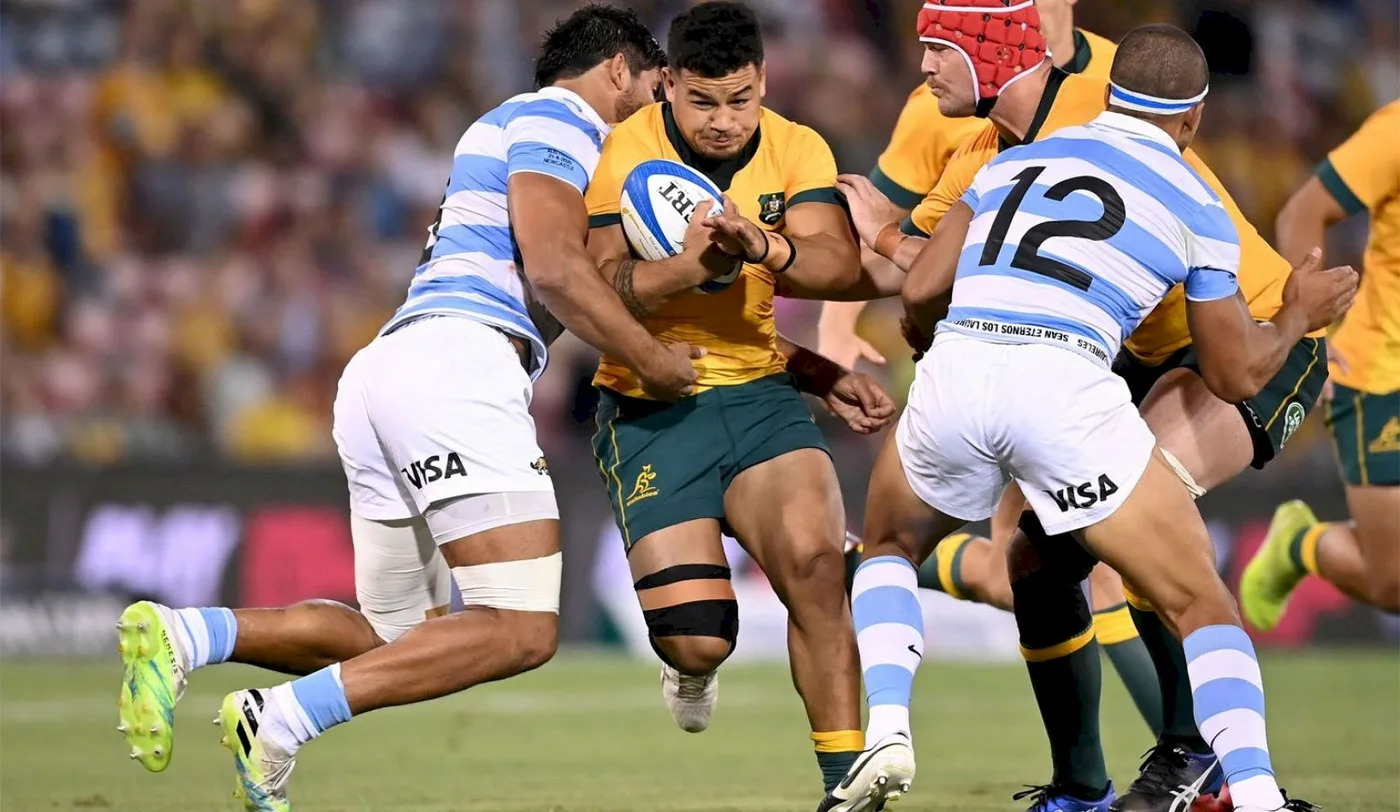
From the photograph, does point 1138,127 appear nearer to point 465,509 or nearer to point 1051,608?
point 1051,608

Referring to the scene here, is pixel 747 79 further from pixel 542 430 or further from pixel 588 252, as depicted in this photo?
pixel 542 430

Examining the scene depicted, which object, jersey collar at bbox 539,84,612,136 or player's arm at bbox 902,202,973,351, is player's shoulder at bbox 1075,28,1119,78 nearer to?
player's arm at bbox 902,202,973,351

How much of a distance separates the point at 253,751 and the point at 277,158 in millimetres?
11213

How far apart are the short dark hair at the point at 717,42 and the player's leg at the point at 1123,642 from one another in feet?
7.91

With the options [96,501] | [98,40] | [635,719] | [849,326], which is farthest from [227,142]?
[849,326]

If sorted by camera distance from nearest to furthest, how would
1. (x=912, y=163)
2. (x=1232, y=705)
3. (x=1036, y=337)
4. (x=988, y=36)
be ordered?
(x=1232, y=705) < (x=1036, y=337) < (x=988, y=36) < (x=912, y=163)

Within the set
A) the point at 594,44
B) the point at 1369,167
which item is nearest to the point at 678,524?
the point at 594,44

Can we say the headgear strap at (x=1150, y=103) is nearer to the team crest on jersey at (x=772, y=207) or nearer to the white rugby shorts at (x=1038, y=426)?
the white rugby shorts at (x=1038, y=426)

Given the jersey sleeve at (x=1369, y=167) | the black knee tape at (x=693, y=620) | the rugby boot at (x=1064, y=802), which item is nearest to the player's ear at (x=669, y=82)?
the black knee tape at (x=693, y=620)

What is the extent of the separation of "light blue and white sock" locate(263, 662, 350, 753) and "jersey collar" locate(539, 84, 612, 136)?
217 cm

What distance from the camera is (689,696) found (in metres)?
7.23

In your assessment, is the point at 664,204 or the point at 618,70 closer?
the point at 664,204

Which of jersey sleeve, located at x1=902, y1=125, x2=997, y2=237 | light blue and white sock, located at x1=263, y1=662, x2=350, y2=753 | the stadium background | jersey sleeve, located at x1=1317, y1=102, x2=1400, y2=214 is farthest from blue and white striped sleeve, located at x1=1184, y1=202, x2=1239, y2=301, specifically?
the stadium background

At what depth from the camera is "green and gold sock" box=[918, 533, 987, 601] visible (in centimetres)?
782
